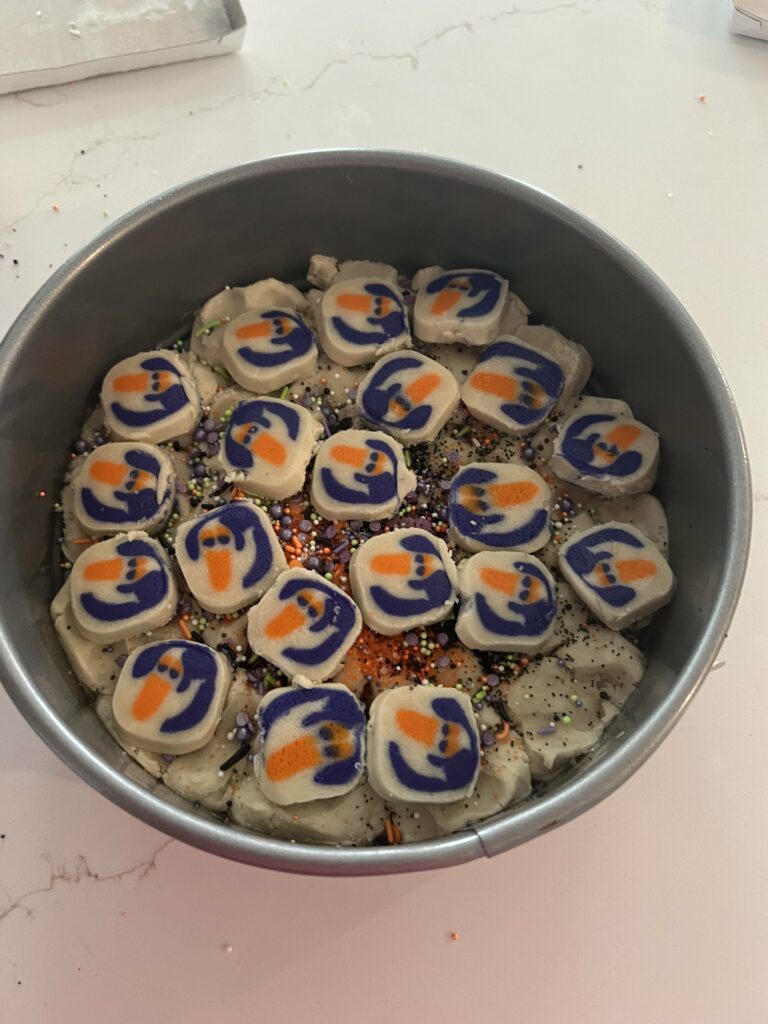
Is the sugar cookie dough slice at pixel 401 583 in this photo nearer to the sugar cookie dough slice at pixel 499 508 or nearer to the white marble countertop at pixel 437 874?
the sugar cookie dough slice at pixel 499 508

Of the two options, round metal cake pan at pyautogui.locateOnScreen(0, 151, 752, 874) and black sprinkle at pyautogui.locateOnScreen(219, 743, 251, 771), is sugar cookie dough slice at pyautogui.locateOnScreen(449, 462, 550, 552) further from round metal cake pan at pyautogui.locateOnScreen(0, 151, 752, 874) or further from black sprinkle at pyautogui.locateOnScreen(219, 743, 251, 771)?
black sprinkle at pyautogui.locateOnScreen(219, 743, 251, 771)

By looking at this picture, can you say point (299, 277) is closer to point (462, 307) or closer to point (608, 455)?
point (462, 307)

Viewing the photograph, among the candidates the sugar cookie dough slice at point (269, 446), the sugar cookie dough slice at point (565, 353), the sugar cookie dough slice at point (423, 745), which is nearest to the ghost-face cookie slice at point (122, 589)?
the sugar cookie dough slice at point (269, 446)

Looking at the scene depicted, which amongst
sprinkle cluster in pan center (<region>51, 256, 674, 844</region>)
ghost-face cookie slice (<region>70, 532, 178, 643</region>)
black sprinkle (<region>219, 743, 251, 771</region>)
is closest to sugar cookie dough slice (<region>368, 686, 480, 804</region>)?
sprinkle cluster in pan center (<region>51, 256, 674, 844</region>)

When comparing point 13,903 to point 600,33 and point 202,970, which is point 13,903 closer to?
point 202,970

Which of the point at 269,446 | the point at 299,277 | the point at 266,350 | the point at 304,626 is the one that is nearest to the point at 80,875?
the point at 304,626

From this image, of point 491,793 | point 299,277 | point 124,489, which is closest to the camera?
point 491,793
